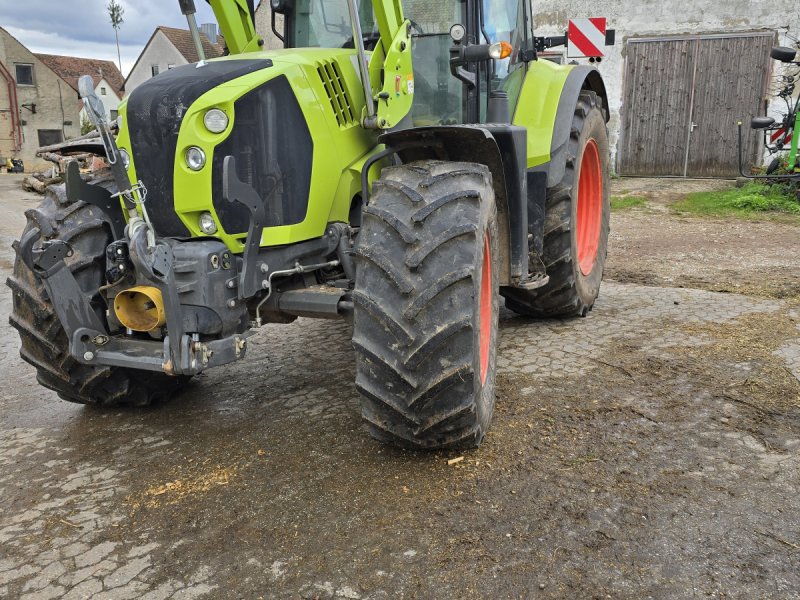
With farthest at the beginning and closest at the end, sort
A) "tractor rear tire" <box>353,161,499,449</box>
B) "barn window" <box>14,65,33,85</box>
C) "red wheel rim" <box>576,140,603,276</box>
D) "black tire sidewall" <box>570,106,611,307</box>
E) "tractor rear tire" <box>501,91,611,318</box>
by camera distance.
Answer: "barn window" <box>14,65,33,85</box>, "red wheel rim" <box>576,140,603,276</box>, "black tire sidewall" <box>570,106,611,307</box>, "tractor rear tire" <box>501,91,611,318</box>, "tractor rear tire" <box>353,161,499,449</box>

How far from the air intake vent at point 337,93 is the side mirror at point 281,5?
0.93 metres

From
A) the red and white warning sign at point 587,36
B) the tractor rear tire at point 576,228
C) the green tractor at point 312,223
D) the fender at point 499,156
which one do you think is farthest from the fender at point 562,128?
the red and white warning sign at point 587,36

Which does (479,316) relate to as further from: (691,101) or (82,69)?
(82,69)

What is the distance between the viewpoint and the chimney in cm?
412

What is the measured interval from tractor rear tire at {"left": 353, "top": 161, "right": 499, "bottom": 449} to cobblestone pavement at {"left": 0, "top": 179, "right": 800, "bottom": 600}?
0.97ft

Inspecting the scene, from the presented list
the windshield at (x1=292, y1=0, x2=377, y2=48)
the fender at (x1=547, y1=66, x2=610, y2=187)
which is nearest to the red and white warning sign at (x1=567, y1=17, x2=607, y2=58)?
the fender at (x1=547, y1=66, x2=610, y2=187)

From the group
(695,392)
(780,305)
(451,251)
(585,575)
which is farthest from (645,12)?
(585,575)

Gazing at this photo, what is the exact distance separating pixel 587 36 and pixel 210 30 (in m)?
5.75

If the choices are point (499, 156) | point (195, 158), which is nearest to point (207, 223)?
point (195, 158)

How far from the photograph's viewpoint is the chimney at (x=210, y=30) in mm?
4117

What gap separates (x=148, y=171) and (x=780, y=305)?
4620 millimetres

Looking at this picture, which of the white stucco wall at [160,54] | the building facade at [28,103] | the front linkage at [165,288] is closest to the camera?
the front linkage at [165,288]

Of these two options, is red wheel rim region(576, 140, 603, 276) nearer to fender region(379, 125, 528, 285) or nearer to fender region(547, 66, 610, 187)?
fender region(547, 66, 610, 187)

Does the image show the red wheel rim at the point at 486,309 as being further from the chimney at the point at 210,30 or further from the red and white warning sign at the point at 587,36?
the red and white warning sign at the point at 587,36
